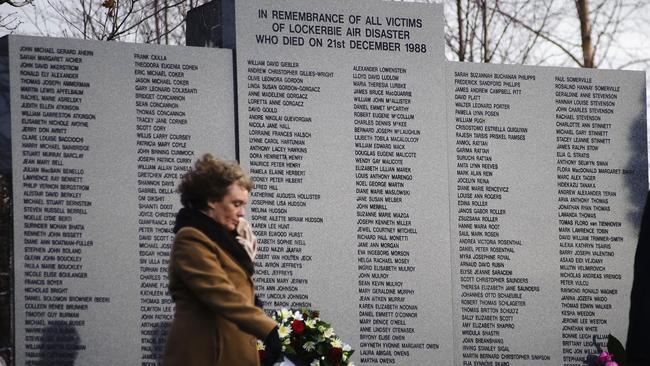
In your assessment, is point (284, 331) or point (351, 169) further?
point (351, 169)

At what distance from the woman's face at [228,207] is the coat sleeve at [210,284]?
0.88 feet

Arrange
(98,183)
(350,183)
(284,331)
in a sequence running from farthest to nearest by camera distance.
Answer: (350,183), (98,183), (284,331)

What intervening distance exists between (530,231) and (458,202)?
71cm

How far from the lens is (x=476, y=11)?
18156mm

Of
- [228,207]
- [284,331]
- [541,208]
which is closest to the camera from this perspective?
[228,207]

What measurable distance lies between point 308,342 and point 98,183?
6.66 feet

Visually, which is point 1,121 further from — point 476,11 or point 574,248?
point 476,11

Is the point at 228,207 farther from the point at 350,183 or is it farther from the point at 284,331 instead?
the point at 350,183

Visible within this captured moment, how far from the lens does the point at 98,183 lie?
29.4ft

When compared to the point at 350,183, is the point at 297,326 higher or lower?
lower

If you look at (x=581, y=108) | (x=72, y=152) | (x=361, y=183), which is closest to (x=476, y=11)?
Result: (x=581, y=108)

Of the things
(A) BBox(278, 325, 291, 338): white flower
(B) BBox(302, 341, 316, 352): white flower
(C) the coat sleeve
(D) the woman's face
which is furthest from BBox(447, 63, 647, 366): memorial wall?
(C) the coat sleeve

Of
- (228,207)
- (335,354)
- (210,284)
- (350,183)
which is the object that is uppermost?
(350,183)

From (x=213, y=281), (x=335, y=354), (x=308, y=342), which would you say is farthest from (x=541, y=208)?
(x=213, y=281)
